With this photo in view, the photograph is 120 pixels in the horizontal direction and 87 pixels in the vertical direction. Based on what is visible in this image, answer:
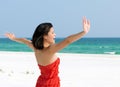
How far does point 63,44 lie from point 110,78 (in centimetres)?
751

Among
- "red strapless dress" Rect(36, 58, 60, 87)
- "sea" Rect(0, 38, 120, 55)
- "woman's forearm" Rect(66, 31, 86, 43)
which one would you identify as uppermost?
A: "woman's forearm" Rect(66, 31, 86, 43)

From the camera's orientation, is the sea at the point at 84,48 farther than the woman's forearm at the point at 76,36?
Yes

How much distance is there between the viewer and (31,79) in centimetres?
1148

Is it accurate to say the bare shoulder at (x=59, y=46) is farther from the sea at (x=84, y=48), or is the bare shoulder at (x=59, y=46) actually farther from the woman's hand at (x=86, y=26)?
the sea at (x=84, y=48)

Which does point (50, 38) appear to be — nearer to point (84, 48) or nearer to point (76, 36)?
point (76, 36)

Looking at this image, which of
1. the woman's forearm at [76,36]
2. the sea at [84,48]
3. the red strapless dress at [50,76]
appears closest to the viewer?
the woman's forearm at [76,36]

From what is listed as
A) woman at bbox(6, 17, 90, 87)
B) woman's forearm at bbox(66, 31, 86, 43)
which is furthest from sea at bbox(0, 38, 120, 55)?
woman's forearm at bbox(66, 31, 86, 43)

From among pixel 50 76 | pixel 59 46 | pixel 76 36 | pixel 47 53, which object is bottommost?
pixel 50 76

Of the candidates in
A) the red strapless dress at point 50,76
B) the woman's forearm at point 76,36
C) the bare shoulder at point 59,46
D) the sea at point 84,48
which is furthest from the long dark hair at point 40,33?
the sea at point 84,48

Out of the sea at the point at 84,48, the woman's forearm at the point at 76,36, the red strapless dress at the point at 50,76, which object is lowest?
the sea at the point at 84,48

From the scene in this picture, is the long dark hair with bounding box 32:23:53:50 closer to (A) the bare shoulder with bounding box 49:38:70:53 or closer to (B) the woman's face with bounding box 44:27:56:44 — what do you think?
(B) the woman's face with bounding box 44:27:56:44

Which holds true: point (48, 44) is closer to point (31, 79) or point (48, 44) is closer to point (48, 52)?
point (48, 52)

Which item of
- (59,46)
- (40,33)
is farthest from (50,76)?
(40,33)

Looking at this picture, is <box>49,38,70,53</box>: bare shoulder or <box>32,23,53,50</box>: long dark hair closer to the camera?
<box>49,38,70,53</box>: bare shoulder
